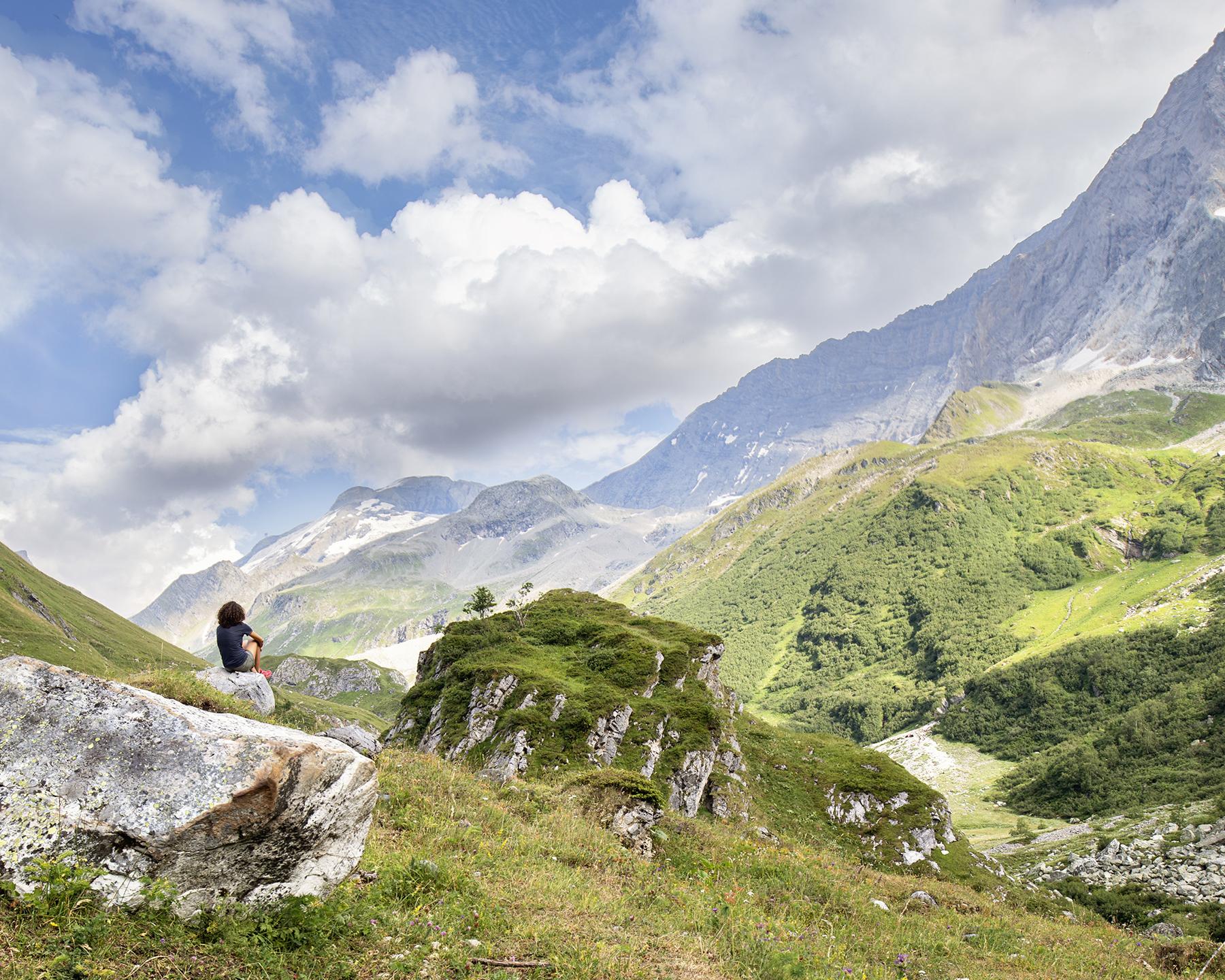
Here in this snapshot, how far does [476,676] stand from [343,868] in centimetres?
4124

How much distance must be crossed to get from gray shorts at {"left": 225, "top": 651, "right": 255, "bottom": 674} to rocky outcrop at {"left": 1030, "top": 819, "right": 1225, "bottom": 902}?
87.4m

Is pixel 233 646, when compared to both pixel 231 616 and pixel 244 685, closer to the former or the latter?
pixel 231 616

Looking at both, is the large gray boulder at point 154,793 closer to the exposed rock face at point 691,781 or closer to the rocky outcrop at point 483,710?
the exposed rock face at point 691,781

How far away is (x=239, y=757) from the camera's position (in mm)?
8266

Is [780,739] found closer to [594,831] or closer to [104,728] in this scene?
[594,831]

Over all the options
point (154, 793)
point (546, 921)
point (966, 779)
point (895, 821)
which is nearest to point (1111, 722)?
point (966, 779)

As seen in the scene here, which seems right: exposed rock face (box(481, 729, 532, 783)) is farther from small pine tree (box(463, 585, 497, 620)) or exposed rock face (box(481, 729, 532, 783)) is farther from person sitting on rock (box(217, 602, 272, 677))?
small pine tree (box(463, 585, 497, 620))

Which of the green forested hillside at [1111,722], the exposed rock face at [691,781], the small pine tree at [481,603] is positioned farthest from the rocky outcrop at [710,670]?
the green forested hillside at [1111,722]

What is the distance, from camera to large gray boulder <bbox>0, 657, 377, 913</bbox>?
7332 millimetres

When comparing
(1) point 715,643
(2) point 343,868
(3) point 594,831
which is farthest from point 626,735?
(2) point 343,868

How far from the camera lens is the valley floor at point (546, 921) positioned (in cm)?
722

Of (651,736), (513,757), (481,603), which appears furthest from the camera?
(481,603)

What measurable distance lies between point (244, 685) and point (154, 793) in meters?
10.2

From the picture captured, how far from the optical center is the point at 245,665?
16.9 meters
